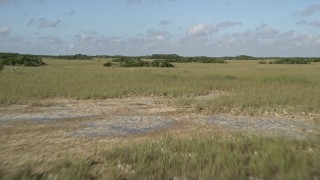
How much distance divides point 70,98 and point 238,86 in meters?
12.2

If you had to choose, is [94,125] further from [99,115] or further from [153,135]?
[153,135]

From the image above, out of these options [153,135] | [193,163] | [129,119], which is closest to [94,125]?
[129,119]

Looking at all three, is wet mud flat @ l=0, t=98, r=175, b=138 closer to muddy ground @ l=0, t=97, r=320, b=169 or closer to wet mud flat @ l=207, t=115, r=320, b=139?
muddy ground @ l=0, t=97, r=320, b=169

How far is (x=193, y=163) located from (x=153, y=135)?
5.08 m

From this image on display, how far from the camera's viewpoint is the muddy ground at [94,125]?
34.4 ft

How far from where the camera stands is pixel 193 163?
773cm

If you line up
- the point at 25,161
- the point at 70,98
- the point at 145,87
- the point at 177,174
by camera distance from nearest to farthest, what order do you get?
the point at 177,174 < the point at 25,161 < the point at 70,98 < the point at 145,87

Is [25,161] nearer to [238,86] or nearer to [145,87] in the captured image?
[145,87]

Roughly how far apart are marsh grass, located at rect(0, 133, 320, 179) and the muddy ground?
1193 millimetres

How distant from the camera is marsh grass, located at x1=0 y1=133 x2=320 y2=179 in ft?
23.2

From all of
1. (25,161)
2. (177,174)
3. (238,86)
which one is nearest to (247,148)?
(177,174)

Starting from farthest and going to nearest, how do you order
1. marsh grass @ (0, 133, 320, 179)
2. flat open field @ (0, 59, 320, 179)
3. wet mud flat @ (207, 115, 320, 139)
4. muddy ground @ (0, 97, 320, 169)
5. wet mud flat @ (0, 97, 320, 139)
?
1. wet mud flat @ (0, 97, 320, 139)
2. wet mud flat @ (207, 115, 320, 139)
3. muddy ground @ (0, 97, 320, 169)
4. flat open field @ (0, 59, 320, 179)
5. marsh grass @ (0, 133, 320, 179)

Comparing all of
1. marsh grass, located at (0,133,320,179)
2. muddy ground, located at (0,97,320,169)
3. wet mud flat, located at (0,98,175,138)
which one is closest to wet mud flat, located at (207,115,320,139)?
muddy ground, located at (0,97,320,169)

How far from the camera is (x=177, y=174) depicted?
23.8ft
